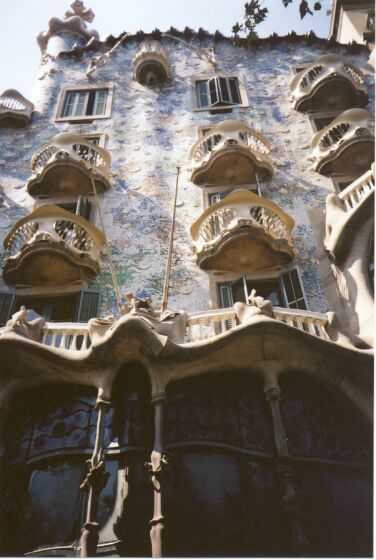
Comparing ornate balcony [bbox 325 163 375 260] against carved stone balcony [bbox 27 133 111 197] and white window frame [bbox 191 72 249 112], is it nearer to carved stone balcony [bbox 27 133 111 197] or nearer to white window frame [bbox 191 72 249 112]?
carved stone balcony [bbox 27 133 111 197]

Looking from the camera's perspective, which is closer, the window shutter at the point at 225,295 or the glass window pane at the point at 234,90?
the window shutter at the point at 225,295

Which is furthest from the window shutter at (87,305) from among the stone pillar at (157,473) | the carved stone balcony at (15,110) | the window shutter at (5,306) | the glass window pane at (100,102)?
the glass window pane at (100,102)

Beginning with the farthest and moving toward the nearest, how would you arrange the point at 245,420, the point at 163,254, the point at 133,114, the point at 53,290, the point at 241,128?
the point at 133,114
the point at 241,128
the point at 163,254
the point at 53,290
the point at 245,420

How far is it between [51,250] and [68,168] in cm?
404

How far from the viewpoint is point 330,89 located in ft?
61.5

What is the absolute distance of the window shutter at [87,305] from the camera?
12242 millimetres

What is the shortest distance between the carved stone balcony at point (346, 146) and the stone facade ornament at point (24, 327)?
10.2 m

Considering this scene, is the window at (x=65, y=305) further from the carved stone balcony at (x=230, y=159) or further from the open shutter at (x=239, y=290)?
the carved stone balcony at (x=230, y=159)

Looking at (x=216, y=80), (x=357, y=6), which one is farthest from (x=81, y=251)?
(x=357, y=6)

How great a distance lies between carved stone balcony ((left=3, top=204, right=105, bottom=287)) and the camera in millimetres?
12766

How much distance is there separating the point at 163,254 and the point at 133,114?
26.0 feet

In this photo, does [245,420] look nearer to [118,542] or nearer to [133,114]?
[118,542]

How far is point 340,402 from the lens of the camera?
30.8ft

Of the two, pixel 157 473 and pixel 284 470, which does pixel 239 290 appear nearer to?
Result: pixel 284 470
